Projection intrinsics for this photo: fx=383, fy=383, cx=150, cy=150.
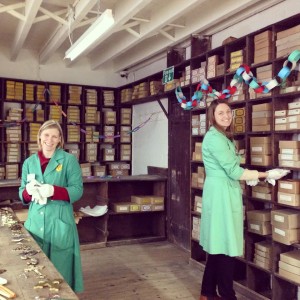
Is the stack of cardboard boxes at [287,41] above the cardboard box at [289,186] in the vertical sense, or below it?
above

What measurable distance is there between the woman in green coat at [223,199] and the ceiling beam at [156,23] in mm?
1534

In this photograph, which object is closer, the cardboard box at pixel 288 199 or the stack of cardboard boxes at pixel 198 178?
the cardboard box at pixel 288 199

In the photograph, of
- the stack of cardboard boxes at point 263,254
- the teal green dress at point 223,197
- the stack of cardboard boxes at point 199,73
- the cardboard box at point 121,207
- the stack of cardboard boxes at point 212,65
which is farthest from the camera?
the cardboard box at point 121,207

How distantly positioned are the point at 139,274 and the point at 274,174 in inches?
81.4

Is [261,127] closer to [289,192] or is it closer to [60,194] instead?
[289,192]

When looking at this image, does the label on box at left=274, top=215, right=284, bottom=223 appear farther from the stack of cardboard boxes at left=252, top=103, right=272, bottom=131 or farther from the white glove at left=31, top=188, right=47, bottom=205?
the white glove at left=31, top=188, right=47, bottom=205

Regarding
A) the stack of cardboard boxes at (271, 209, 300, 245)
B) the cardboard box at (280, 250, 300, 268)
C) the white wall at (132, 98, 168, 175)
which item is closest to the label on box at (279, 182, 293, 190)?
the stack of cardboard boxes at (271, 209, 300, 245)

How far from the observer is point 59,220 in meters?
2.75

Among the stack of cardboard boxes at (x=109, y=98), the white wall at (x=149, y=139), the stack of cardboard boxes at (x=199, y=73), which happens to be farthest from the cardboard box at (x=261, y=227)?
the stack of cardboard boxes at (x=109, y=98)

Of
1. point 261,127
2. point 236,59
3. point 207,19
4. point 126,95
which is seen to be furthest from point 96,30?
point 126,95

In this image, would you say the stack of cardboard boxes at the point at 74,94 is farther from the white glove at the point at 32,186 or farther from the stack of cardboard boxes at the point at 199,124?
the white glove at the point at 32,186

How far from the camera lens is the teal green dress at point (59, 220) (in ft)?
8.96

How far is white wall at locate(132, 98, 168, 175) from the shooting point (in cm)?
625

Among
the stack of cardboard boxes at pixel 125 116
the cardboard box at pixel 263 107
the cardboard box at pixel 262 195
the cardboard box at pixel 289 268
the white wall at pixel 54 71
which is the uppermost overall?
the white wall at pixel 54 71
